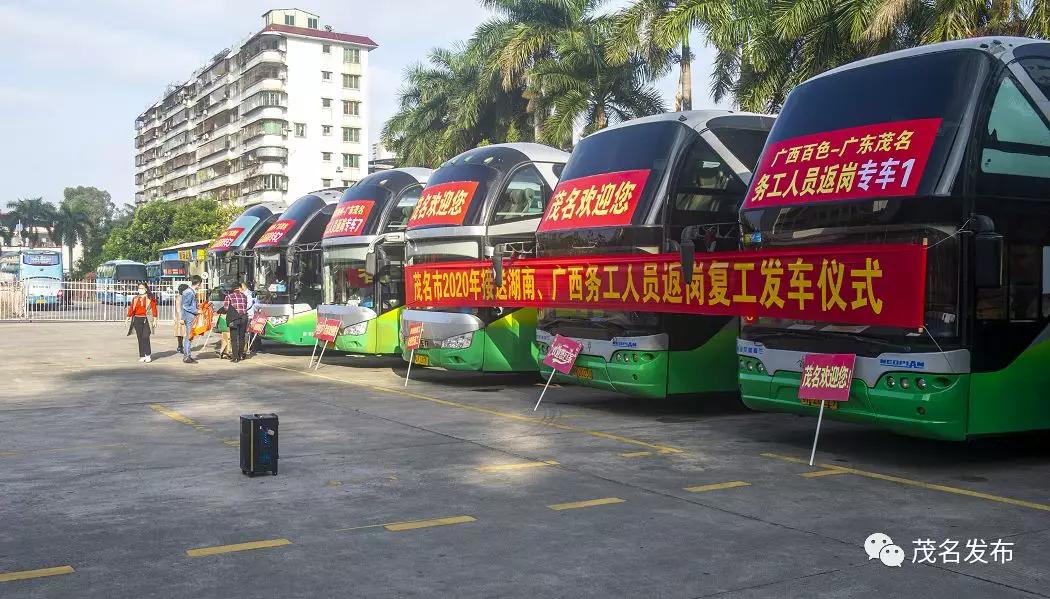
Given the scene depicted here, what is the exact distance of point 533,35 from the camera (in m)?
34.2

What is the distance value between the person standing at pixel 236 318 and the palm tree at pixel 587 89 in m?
13.7

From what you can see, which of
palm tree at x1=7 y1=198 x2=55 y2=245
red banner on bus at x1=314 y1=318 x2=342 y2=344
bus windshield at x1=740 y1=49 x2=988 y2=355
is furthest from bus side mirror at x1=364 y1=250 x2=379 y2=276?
palm tree at x1=7 y1=198 x2=55 y2=245

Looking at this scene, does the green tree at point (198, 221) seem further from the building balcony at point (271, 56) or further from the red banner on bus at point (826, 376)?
the red banner on bus at point (826, 376)

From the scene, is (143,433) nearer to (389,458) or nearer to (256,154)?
(389,458)

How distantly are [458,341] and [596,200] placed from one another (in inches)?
154

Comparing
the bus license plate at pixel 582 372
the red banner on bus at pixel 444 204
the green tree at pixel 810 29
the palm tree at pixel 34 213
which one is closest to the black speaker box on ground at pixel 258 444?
the bus license plate at pixel 582 372

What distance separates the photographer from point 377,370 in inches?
765

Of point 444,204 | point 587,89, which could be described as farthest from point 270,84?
point 444,204

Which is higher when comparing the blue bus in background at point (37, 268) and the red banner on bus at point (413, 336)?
the blue bus in background at point (37, 268)

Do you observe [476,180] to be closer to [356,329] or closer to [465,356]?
[465,356]

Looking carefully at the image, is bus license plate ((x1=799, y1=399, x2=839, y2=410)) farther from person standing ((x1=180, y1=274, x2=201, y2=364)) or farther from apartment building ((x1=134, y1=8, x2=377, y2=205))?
apartment building ((x1=134, y1=8, x2=377, y2=205))

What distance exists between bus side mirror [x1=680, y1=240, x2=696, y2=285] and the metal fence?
105 feet

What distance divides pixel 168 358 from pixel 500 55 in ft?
55.5

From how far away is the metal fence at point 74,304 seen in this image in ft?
136
